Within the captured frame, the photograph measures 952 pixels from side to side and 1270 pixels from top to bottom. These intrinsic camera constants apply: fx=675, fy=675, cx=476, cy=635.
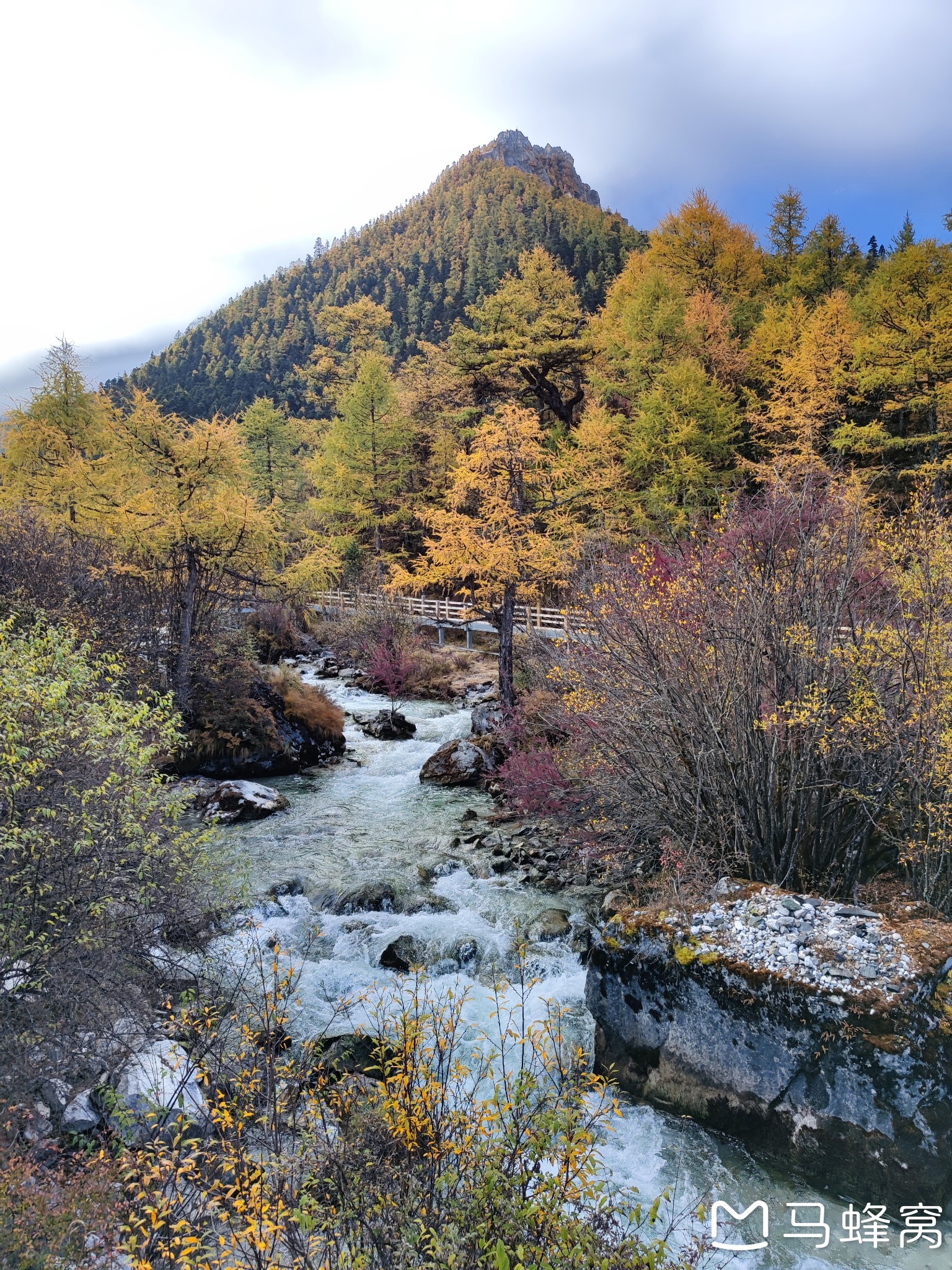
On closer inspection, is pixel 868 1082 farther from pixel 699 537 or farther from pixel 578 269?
pixel 578 269

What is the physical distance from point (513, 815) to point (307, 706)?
6.45 meters

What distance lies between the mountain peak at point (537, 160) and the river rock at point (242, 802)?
14454 cm

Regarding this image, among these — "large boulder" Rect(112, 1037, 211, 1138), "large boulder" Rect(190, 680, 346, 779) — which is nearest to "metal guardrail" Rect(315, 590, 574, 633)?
"large boulder" Rect(190, 680, 346, 779)

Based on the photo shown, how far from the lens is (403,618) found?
24.3 m

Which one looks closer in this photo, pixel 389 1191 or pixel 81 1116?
pixel 389 1191

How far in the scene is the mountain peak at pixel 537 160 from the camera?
131 metres

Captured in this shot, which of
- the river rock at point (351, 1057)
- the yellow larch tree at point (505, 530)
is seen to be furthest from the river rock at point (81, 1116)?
the yellow larch tree at point (505, 530)

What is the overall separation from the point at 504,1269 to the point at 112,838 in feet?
13.1

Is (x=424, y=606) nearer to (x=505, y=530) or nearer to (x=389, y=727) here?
(x=389, y=727)

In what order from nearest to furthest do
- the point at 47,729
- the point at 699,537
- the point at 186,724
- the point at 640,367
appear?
the point at 47,729 < the point at 699,537 < the point at 186,724 < the point at 640,367

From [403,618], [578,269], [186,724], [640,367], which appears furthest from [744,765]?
[578,269]

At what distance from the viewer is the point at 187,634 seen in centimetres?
1384

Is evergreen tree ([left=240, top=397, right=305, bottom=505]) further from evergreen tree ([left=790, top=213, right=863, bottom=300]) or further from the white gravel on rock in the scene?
the white gravel on rock

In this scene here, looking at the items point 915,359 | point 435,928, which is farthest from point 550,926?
point 915,359
